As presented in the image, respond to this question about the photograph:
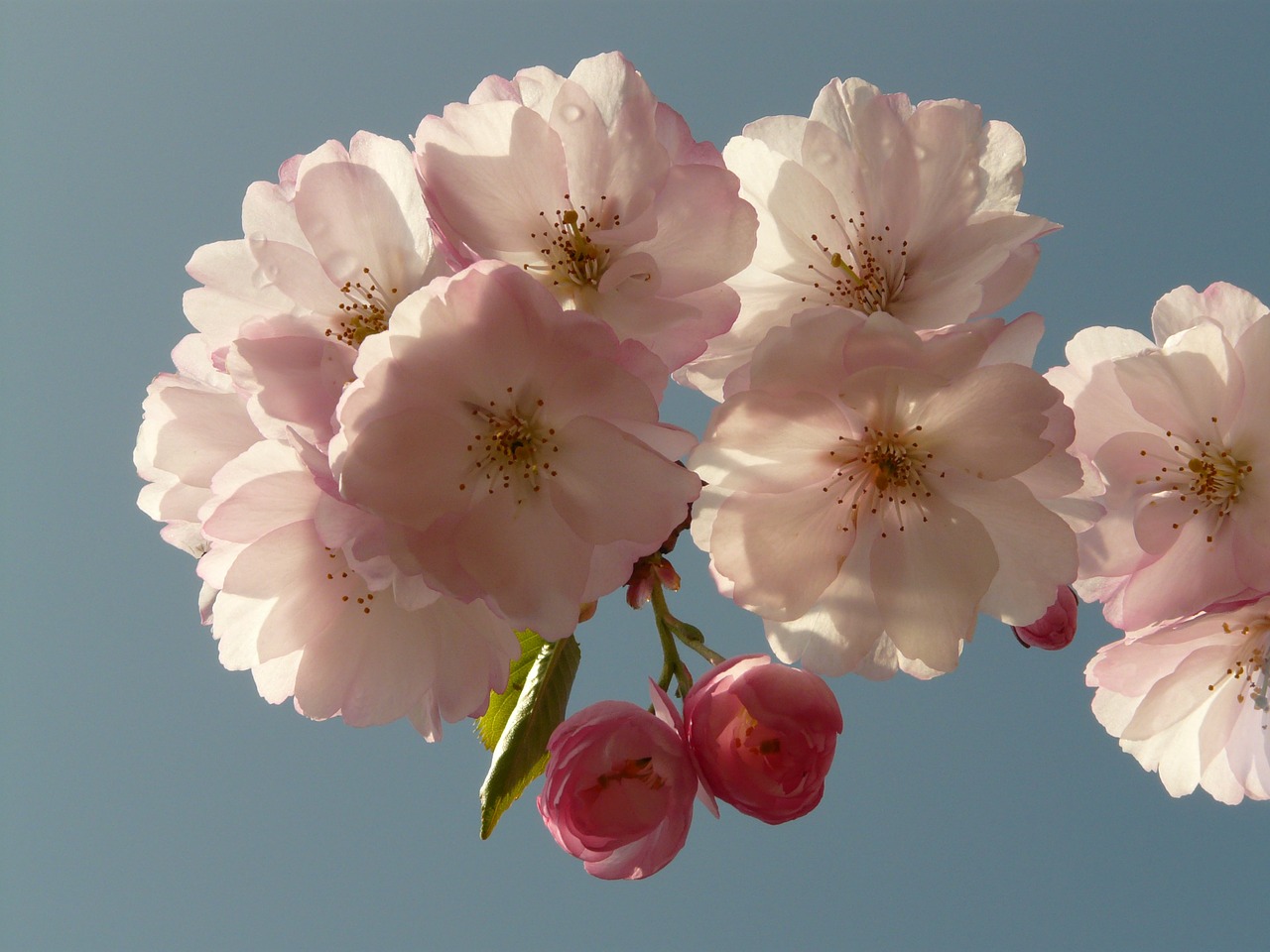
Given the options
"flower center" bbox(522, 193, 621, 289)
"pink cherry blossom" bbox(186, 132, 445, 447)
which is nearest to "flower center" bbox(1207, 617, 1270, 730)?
"flower center" bbox(522, 193, 621, 289)

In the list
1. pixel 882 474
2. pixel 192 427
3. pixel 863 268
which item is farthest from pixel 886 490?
pixel 192 427

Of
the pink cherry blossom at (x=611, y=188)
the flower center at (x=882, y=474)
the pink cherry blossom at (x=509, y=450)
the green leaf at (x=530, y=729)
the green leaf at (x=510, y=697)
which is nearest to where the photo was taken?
the pink cherry blossom at (x=509, y=450)

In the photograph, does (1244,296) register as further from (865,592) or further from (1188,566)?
(865,592)

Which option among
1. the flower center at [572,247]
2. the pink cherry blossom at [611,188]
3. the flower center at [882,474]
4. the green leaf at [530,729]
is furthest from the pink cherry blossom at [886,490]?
the green leaf at [530,729]

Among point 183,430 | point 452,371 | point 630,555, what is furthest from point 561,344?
point 183,430

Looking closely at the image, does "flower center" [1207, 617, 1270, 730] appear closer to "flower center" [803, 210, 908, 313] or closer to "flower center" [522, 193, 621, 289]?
"flower center" [803, 210, 908, 313]

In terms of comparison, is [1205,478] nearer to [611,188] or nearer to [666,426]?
[666,426]

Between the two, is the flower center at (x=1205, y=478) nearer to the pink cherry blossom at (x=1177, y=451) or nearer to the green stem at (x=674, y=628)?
the pink cherry blossom at (x=1177, y=451)
